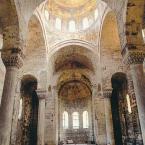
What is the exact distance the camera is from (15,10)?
22.4 ft

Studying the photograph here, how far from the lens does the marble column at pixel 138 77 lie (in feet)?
20.1

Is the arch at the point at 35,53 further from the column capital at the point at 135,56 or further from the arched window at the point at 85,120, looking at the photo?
the arched window at the point at 85,120

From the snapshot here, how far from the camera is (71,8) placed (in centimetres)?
1611

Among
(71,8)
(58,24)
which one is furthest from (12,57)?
(71,8)

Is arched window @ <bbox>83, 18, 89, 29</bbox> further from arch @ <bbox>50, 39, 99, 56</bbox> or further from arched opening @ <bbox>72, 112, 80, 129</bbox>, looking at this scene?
arched opening @ <bbox>72, 112, 80, 129</bbox>

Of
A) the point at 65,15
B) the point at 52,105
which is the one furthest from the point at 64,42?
the point at 52,105

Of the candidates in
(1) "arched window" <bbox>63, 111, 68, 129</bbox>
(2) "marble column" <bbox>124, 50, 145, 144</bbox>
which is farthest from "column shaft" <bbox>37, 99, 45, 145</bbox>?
(1) "arched window" <bbox>63, 111, 68, 129</bbox>

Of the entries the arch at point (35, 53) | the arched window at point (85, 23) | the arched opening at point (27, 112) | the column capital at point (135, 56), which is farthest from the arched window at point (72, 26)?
the column capital at point (135, 56)

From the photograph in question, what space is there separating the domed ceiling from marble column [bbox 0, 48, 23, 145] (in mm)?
8898

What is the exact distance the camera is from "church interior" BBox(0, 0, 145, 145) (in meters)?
7.12

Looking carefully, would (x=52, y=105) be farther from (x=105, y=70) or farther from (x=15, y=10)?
(x=15, y=10)

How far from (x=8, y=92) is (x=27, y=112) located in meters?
9.35

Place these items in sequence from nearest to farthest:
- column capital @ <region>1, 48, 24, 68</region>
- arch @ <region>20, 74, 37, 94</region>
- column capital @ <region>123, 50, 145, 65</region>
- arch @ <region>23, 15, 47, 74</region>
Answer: column capital @ <region>123, 50, 145, 65</region>, column capital @ <region>1, 48, 24, 68</region>, arch @ <region>23, 15, 47, 74</region>, arch @ <region>20, 74, 37, 94</region>

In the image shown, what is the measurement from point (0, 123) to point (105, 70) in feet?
28.8
